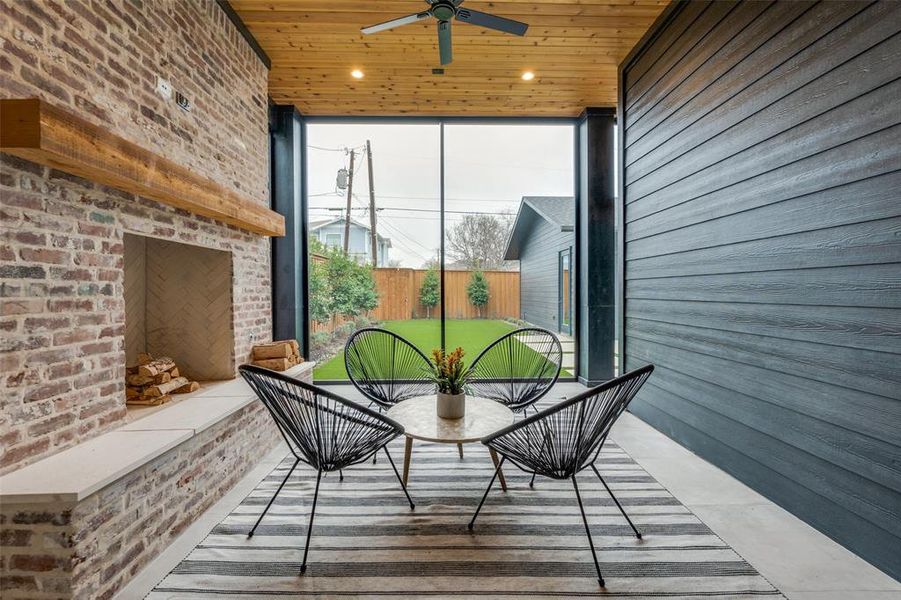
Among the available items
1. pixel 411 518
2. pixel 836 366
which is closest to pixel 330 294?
pixel 411 518

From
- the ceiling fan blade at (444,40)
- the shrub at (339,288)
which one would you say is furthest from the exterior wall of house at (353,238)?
the ceiling fan blade at (444,40)

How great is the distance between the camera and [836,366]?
179cm

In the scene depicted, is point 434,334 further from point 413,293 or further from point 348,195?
point 348,195

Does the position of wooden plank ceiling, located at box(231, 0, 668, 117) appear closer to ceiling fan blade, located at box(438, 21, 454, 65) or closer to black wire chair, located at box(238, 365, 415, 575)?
ceiling fan blade, located at box(438, 21, 454, 65)

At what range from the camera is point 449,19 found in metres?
2.45

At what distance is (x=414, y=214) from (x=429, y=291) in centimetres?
94

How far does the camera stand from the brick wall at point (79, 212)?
1481 mm

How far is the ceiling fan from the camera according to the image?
2.37m

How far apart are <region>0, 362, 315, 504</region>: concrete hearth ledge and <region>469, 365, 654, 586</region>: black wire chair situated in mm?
1443

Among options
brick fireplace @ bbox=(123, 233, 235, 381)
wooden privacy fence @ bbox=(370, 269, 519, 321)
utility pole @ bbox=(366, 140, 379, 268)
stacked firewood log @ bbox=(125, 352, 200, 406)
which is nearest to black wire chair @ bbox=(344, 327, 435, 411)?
brick fireplace @ bbox=(123, 233, 235, 381)

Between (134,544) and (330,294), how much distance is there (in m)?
3.35

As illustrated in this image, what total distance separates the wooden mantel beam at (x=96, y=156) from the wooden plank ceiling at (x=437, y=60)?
1.57 metres

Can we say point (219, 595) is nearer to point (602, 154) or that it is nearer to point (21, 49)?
point (21, 49)

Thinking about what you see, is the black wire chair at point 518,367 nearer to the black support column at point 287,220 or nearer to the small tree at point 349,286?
the small tree at point 349,286
